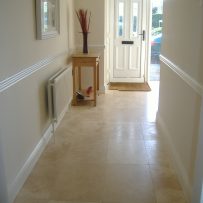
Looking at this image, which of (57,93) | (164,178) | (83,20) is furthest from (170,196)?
(83,20)

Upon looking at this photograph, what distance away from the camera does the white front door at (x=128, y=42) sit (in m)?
5.84

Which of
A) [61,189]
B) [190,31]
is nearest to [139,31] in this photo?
[190,31]

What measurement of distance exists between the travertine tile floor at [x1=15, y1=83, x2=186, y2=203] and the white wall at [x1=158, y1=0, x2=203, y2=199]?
0.18m

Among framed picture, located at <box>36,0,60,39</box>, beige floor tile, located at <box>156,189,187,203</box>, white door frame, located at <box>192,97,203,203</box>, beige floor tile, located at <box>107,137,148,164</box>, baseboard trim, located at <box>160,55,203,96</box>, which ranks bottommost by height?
beige floor tile, located at <box>156,189,187,203</box>

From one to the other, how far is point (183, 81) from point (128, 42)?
3845mm

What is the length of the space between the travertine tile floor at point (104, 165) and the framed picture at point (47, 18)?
3.72 ft

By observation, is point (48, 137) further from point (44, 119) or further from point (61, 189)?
point (61, 189)

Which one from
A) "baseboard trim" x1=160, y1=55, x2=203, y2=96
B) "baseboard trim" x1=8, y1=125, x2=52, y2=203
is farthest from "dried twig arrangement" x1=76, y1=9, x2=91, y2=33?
"baseboard trim" x1=8, y1=125, x2=52, y2=203

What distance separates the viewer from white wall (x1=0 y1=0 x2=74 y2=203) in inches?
77.5

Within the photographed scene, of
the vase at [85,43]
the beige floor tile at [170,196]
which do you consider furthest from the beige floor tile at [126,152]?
the vase at [85,43]

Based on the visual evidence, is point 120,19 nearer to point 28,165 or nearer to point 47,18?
point 47,18

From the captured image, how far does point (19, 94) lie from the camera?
227cm

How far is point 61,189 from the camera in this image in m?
2.25

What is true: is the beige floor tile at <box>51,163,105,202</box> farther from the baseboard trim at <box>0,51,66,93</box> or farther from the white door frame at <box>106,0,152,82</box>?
the white door frame at <box>106,0,152,82</box>
